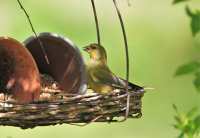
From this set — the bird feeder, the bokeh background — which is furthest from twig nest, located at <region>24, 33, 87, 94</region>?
the bokeh background

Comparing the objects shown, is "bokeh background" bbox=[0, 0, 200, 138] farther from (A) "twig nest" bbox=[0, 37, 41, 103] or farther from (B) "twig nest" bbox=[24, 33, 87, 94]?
(A) "twig nest" bbox=[0, 37, 41, 103]

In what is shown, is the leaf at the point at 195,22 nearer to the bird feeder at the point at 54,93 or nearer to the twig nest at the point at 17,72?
the bird feeder at the point at 54,93

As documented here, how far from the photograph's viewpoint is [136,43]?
9344 mm

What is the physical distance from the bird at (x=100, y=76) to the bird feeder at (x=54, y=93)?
4 cm

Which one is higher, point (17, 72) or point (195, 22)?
point (195, 22)

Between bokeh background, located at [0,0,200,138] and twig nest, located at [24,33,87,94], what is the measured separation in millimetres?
3525

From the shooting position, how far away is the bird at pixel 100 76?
3.19 m

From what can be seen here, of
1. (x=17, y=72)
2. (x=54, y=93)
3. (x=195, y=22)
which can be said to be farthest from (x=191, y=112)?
(x=17, y=72)

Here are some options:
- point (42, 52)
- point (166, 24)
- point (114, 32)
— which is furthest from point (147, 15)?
point (42, 52)

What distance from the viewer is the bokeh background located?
755 cm

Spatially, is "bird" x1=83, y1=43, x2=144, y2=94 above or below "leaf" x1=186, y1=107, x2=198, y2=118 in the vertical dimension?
above

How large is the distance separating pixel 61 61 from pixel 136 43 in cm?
595

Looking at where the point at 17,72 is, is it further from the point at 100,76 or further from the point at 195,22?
the point at 195,22

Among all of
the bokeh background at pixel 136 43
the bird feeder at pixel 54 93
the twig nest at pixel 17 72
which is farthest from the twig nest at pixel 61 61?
the bokeh background at pixel 136 43
